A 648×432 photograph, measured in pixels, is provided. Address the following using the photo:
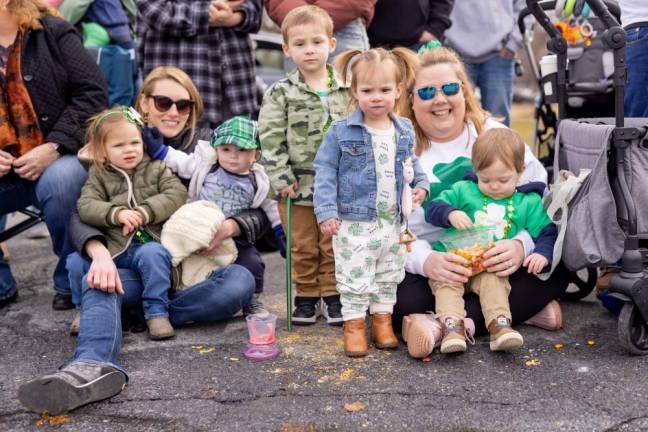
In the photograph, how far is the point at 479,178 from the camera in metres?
3.64

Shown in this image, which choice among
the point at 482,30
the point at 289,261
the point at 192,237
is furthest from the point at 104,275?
the point at 482,30

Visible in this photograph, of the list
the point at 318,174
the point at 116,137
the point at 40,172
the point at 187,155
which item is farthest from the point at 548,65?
the point at 40,172

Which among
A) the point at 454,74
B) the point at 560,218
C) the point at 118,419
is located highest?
the point at 454,74

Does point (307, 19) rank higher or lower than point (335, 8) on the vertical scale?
lower

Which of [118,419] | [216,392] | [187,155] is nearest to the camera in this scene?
[118,419]

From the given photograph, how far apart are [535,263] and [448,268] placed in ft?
1.29

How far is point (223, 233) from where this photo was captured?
148 inches

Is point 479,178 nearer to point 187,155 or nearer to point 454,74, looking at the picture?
point 454,74

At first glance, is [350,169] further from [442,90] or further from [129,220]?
[129,220]

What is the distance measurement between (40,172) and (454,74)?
2.15 m

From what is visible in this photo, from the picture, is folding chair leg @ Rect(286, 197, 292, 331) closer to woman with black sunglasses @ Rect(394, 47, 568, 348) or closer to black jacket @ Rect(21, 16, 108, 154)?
woman with black sunglasses @ Rect(394, 47, 568, 348)

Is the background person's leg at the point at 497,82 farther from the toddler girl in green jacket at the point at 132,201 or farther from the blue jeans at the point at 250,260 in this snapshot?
the toddler girl in green jacket at the point at 132,201

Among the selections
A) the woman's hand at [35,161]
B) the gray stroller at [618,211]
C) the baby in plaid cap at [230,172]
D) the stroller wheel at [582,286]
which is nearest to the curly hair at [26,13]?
the woman's hand at [35,161]

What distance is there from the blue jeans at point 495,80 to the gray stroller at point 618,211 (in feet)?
7.45
